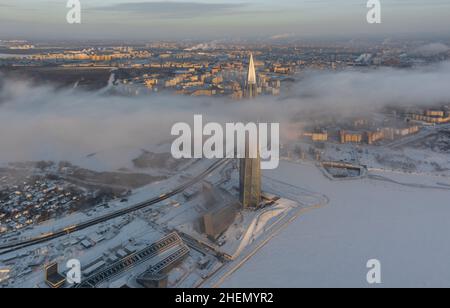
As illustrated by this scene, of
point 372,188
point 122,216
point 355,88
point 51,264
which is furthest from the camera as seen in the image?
point 355,88

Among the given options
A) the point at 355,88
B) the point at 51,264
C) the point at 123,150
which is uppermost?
the point at 355,88

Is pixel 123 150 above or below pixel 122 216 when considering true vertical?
above

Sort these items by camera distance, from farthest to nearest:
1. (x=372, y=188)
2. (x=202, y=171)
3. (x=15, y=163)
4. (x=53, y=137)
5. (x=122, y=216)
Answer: (x=53, y=137), (x=15, y=163), (x=202, y=171), (x=372, y=188), (x=122, y=216)

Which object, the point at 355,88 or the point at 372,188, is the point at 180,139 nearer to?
the point at 372,188

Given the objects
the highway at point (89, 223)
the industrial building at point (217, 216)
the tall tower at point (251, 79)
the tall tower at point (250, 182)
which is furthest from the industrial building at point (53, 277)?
the tall tower at point (251, 79)

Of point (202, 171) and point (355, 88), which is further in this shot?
point (355, 88)

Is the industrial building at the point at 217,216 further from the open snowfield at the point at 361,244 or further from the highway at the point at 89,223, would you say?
the highway at the point at 89,223

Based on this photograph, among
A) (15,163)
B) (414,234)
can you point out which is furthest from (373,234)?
(15,163)
